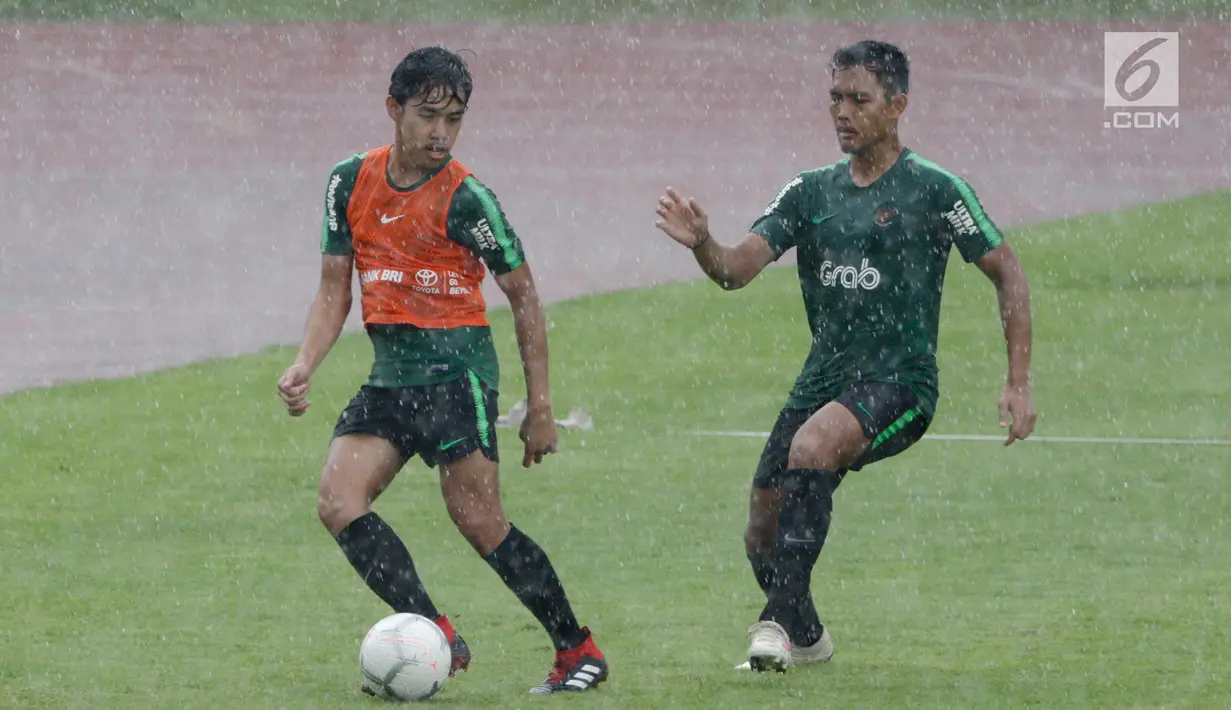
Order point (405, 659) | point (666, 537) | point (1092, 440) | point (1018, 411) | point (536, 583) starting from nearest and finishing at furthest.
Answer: point (405, 659) < point (536, 583) < point (1018, 411) < point (666, 537) < point (1092, 440)

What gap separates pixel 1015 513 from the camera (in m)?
9.93

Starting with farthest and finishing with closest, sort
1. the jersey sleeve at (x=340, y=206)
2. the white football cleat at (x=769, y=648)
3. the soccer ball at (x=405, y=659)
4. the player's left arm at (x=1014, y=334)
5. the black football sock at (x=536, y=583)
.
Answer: the player's left arm at (x=1014, y=334)
the jersey sleeve at (x=340, y=206)
the black football sock at (x=536, y=583)
the white football cleat at (x=769, y=648)
the soccer ball at (x=405, y=659)

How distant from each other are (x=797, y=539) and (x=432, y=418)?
47.0 inches

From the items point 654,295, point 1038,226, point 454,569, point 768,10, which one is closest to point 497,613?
point 454,569

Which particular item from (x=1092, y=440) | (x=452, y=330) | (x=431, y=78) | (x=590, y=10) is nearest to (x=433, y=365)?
(x=452, y=330)

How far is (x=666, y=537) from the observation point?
9539 millimetres

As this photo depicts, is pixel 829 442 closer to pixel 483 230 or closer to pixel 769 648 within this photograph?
pixel 769 648

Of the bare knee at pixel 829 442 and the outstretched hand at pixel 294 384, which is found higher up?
the outstretched hand at pixel 294 384

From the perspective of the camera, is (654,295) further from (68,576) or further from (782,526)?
(782,526)

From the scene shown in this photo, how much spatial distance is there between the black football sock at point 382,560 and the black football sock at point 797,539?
1101 millimetres

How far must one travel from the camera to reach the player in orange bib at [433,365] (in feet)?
21.1

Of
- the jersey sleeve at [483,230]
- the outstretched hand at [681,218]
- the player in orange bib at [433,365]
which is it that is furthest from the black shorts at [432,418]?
the outstretched hand at [681,218]

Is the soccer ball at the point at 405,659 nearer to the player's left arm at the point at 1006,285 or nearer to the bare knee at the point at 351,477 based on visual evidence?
the bare knee at the point at 351,477

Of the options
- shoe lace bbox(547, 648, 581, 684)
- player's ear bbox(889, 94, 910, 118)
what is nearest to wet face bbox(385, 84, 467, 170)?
player's ear bbox(889, 94, 910, 118)
